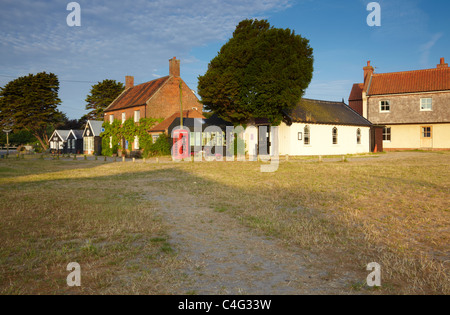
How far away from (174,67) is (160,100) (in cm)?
524

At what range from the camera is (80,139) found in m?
56.6

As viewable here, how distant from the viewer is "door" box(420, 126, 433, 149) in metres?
38.9

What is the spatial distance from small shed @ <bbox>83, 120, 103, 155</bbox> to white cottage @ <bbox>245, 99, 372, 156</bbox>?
1058 inches

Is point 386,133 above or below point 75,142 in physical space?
above

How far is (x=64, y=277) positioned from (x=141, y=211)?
13.3 ft

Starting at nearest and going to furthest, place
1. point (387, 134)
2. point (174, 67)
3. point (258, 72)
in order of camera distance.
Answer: point (258, 72), point (387, 134), point (174, 67)

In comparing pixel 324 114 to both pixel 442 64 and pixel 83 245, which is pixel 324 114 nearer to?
pixel 442 64

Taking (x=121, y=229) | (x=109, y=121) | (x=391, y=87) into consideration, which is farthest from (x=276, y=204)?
(x=109, y=121)

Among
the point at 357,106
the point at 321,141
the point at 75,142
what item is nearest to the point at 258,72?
the point at 321,141

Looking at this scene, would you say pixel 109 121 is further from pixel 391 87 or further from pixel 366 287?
pixel 366 287

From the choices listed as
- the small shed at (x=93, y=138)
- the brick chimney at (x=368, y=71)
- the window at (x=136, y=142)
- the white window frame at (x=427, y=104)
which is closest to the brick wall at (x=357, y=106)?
the brick chimney at (x=368, y=71)

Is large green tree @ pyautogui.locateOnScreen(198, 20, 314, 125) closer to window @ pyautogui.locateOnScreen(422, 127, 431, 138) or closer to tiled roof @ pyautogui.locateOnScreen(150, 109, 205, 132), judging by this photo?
tiled roof @ pyautogui.locateOnScreen(150, 109, 205, 132)

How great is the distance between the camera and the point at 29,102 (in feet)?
189

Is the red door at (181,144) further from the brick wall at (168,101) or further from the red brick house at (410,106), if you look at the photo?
the red brick house at (410,106)
